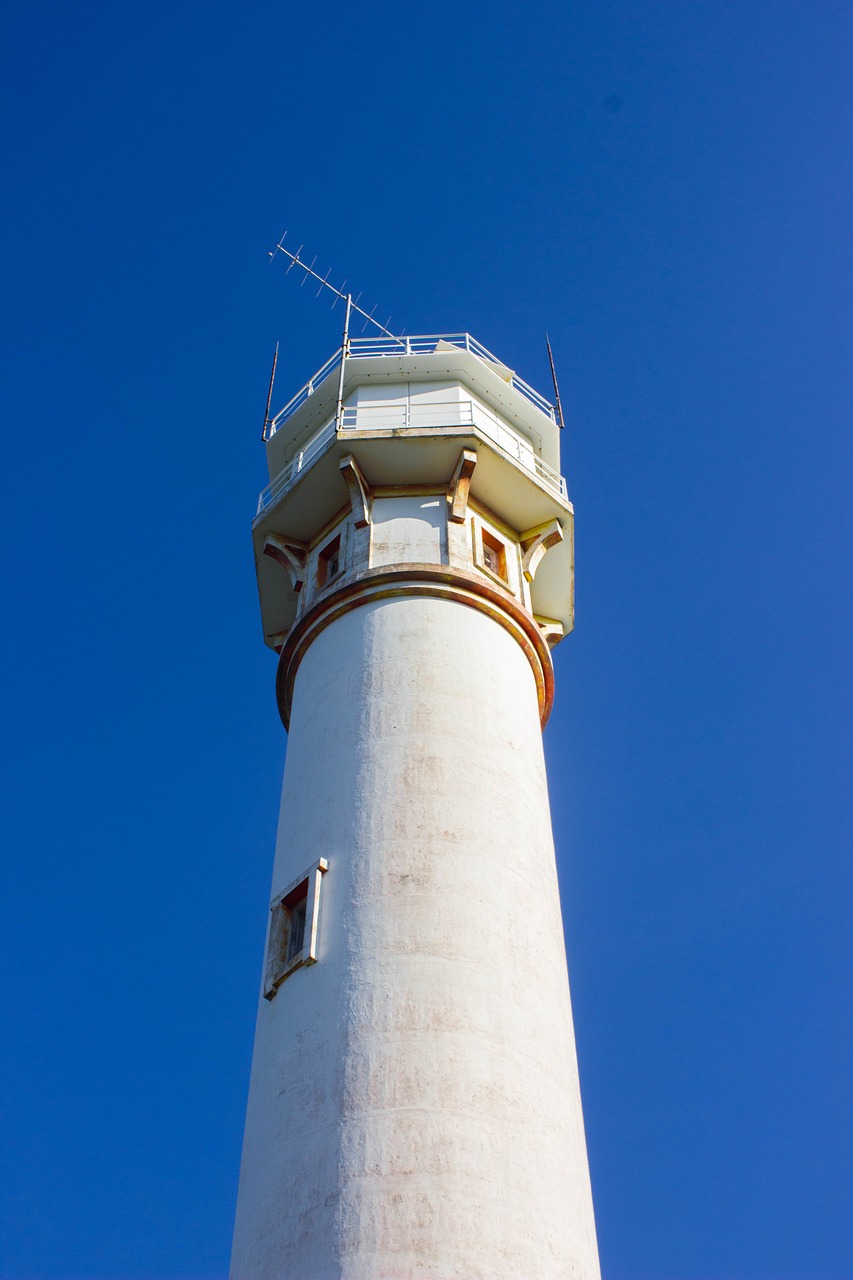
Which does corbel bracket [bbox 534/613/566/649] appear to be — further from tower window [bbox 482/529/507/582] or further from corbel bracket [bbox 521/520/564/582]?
tower window [bbox 482/529/507/582]

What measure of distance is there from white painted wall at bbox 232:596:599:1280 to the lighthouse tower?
3cm

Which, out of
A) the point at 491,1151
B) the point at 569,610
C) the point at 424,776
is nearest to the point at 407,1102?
the point at 491,1151

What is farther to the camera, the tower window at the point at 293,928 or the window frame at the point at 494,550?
the window frame at the point at 494,550

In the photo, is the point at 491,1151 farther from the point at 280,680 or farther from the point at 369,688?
the point at 280,680

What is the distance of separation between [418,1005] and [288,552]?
35.8ft

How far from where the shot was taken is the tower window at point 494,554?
23.0 m

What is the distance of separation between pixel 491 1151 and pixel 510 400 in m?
15.7

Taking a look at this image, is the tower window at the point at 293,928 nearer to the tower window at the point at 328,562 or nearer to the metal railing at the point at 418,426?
the tower window at the point at 328,562

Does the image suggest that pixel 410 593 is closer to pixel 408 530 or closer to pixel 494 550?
pixel 408 530

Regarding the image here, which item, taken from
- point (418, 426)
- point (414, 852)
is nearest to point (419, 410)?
point (418, 426)

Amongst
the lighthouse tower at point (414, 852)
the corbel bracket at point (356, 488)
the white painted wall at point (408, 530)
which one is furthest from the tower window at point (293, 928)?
the corbel bracket at point (356, 488)

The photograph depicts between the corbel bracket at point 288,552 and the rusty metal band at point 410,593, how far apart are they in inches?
88.4

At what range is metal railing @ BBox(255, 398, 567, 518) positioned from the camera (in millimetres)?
23406

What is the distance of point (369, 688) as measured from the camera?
1933 centimetres
